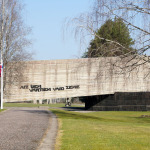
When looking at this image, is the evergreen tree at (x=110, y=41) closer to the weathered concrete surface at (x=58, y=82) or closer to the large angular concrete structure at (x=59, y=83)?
the large angular concrete structure at (x=59, y=83)

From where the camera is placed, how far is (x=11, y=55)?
35.7m

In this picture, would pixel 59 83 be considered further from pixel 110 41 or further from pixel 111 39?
pixel 111 39

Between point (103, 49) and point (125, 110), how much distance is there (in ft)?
92.1

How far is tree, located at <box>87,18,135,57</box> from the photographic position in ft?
55.5

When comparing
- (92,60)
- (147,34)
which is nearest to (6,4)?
(92,60)

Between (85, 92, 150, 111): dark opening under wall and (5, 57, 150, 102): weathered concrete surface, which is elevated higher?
(5, 57, 150, 102): weathered concrete surface

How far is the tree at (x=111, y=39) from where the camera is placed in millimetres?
16928

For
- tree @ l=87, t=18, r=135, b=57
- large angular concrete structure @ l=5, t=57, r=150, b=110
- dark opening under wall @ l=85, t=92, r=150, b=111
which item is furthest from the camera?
dark opening under wall @ l=85, t=92, r=150, b=111

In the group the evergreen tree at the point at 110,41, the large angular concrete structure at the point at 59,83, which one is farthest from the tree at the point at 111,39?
the large angular concrete structure at the point at 59,83

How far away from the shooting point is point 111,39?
1759cm

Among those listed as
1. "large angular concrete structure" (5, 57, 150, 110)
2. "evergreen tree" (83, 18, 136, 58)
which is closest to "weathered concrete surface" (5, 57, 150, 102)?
"large angular concrete structure" (5, 57, 150, 110)

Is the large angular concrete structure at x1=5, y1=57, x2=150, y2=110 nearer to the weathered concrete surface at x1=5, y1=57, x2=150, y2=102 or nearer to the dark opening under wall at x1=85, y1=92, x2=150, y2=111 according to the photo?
the weathered concrete surface at x1=5, y1=57, x2=150, y2=102

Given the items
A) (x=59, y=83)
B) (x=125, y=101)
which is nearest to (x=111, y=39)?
(x=59, y=83)

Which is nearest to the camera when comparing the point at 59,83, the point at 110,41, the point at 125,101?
the point at 110,41
